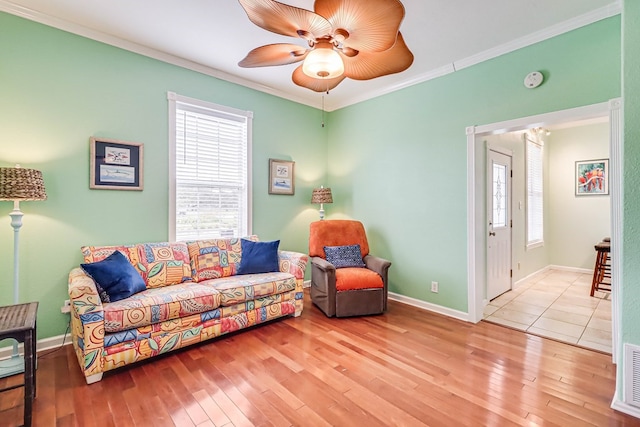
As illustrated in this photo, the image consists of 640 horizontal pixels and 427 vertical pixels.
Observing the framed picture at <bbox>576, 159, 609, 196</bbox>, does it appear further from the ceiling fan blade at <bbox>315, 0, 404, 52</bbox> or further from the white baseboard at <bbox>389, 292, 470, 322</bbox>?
the ceiling fan blade at <bbox>315, 0, 404, 52</bbox>

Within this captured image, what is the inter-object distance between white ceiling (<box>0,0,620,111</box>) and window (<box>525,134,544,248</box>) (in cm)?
265

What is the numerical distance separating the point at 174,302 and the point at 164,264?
2.06 ft

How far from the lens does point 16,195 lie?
2131 millimetres

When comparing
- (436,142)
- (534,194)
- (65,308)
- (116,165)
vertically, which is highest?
(436,142)

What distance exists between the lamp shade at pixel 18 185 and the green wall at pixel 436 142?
347cm

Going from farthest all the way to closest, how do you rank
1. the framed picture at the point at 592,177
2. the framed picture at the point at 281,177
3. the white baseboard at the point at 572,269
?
the white baseboard at the point at 572,269 < the framed picture at the point at 592,177 < the framed picture at the point at 281,177

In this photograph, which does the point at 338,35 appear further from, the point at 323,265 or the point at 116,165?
the point at 116,165

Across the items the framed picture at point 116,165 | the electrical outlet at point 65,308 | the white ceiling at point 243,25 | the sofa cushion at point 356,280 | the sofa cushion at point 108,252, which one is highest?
the white ceiling at point 243,25

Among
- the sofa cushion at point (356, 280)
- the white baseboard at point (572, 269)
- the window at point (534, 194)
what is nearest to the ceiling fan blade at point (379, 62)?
the sofa cushion at point (356, 280)

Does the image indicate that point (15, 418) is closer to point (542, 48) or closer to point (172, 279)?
point (172, 279)

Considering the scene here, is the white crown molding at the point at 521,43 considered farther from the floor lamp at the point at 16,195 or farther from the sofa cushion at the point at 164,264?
the floor lamp at the point at 16,195

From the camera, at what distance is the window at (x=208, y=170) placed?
11.0 ft

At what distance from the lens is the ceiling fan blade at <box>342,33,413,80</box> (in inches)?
71.7

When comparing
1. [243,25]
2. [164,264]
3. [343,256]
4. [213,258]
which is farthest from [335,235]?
[243,25]
